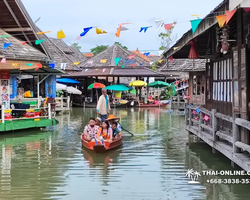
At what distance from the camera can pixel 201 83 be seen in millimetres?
19828

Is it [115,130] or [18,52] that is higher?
[18,52]

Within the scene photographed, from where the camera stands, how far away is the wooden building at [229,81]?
6906mm

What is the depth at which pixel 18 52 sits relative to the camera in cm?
1338

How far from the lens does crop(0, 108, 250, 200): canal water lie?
20.0 ft

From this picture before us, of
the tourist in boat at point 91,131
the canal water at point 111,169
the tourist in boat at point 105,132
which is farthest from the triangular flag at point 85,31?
the canal water at point 111,169

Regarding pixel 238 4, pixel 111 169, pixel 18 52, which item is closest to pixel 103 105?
pixel 18 52

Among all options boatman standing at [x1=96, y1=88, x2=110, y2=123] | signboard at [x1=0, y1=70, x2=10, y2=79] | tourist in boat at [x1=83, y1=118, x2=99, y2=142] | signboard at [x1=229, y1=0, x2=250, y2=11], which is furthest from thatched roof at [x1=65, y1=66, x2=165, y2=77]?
signboard at [x1=229, y1=0, x2=250, y2=11]

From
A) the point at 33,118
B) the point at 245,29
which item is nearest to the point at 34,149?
the point at 33,118

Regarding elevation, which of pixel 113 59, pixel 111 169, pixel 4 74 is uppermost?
pixel 113 59

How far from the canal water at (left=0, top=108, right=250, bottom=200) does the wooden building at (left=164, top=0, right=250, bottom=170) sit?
62 centimetres

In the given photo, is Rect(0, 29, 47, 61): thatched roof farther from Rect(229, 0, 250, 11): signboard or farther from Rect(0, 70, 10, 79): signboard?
Rect(229, 0, 250, 11): signboard

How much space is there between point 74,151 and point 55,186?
3.47 metres

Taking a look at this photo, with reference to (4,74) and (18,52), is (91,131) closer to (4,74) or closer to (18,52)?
(18,52)

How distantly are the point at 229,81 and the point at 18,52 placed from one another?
797 centimetres
